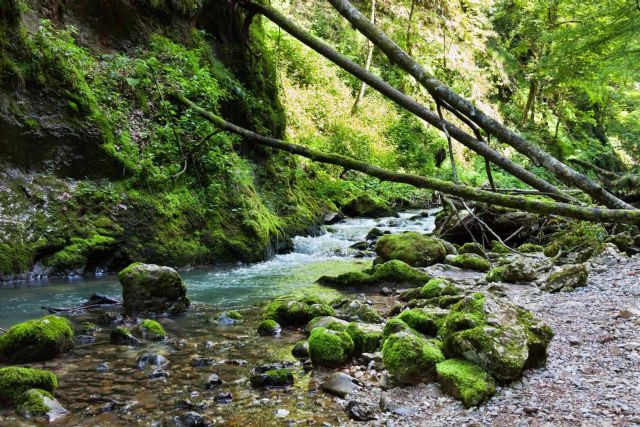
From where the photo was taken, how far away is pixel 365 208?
19.4m

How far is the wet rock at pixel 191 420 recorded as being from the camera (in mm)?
3418

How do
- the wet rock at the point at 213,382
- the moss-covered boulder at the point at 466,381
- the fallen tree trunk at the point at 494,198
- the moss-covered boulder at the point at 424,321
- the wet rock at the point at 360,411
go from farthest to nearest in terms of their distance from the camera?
1. the moss-covered boulder at the point at 424,321
2. the wet rock at the point at 213,382
3. the wet rock at the point at 360,411
4. the moss-covered boulder at the point at 466,381
5. the fallen tree trunk at the point at 494,198

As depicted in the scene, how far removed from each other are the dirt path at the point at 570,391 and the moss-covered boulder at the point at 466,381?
0.06 meters

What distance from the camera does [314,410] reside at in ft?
12.1

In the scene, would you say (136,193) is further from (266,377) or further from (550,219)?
(550,219)

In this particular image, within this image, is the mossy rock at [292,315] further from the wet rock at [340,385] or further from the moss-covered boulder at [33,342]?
the moss-covered boulder at [33,342]

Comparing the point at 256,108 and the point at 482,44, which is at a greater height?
the point at 482,44

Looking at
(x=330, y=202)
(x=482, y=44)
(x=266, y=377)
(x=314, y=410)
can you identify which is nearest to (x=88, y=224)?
(x=266, y=377)

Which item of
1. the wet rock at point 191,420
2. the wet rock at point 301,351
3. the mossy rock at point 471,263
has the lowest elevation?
the mossy rock at point 471,263

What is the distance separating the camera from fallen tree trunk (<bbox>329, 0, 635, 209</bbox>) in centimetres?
226

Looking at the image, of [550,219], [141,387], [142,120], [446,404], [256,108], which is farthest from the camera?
[256,108]

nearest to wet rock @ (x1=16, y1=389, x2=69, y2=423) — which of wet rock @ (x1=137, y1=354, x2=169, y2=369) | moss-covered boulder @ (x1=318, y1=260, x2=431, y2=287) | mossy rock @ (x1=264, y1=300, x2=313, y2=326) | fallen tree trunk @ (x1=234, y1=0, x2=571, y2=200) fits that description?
wet rock @ (x1=137, y1=354, x2=169, y2=369)

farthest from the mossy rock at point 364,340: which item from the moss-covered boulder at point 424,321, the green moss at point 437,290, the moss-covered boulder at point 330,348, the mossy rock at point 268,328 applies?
the green moss at point 437,290

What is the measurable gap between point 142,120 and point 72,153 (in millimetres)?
2095
